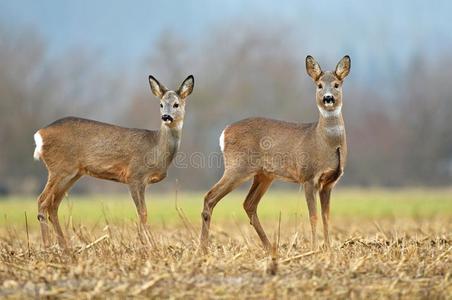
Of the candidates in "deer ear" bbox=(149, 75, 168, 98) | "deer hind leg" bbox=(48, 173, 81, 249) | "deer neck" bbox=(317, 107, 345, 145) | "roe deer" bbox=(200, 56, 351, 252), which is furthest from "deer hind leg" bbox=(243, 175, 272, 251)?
"deer hind leg" bbox=(48, 173, 81, 249)

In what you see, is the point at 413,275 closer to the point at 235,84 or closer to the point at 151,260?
the point at 151,260

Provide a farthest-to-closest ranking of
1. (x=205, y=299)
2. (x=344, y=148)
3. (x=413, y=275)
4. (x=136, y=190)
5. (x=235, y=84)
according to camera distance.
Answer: (x=235, y=84) → (x=136, y=190) → (x=344, y=148) → (x=413, y=275) → (x=205, y=299)

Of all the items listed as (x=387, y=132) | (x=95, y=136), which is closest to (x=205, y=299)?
(x=95, y=136)

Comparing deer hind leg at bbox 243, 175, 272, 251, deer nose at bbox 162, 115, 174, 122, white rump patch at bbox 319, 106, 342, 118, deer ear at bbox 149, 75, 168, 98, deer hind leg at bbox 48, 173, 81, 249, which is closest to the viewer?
white rump patch at bbox 319, 106, 342, 118

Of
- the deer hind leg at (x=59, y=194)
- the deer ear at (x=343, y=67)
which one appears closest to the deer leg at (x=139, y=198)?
the deer hind leg at (x=59, y=194)

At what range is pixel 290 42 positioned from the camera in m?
66.8

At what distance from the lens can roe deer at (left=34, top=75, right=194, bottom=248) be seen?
1210cm

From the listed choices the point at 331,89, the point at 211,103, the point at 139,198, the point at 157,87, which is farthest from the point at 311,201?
the point at 211,103

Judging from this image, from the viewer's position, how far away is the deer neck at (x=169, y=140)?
12570mm

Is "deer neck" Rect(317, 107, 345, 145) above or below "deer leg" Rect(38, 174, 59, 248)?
above

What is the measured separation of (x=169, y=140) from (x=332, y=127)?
2.48 metres

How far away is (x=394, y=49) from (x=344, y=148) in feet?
507

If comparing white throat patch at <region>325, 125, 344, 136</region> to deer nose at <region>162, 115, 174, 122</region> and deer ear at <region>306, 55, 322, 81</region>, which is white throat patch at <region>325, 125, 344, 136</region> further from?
deer nose at <region>162, 115, 174, 122</region>

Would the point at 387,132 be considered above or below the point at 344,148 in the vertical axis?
below
